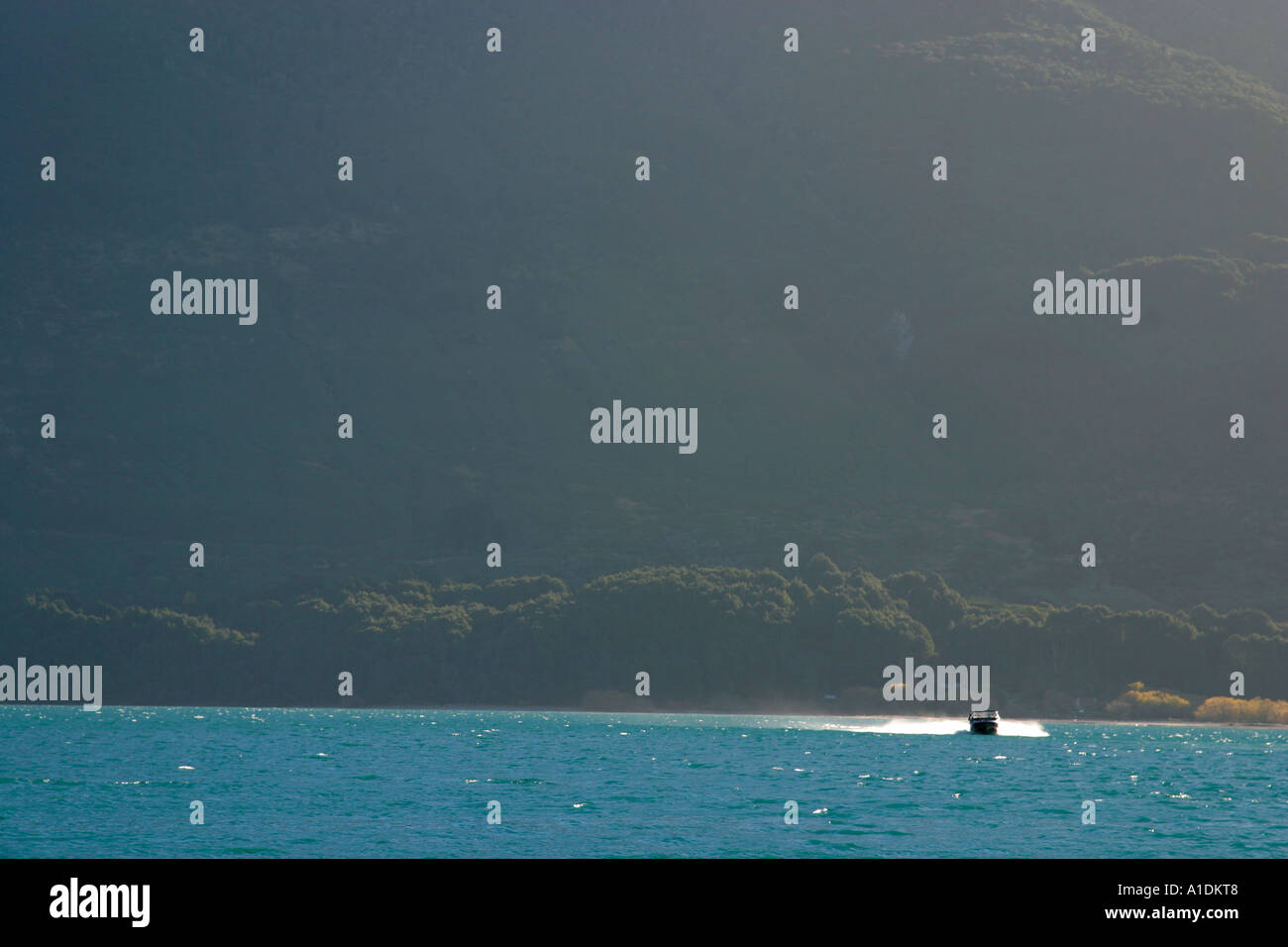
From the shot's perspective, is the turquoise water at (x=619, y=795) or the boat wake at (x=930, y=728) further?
the boat wake at (x=930, y=728)

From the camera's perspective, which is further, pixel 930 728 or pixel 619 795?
pixel 930 728

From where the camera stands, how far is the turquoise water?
55625mm

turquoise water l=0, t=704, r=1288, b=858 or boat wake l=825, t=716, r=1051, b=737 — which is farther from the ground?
turquoise water l=0, t=704, r=1288, b=858

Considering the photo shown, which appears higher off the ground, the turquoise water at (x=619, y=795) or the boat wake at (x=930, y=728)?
the turquoise water at (x=619, y=795)

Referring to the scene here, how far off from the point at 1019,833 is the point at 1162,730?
433ft

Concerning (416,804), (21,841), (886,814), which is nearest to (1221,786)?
(886,814)

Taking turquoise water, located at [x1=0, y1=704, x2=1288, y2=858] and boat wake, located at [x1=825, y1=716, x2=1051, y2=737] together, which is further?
boat wake, located at [x1=825, y1=716, x2=1051, y2=737]

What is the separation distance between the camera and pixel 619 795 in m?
74.1

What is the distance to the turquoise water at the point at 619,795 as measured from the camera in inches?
2190
